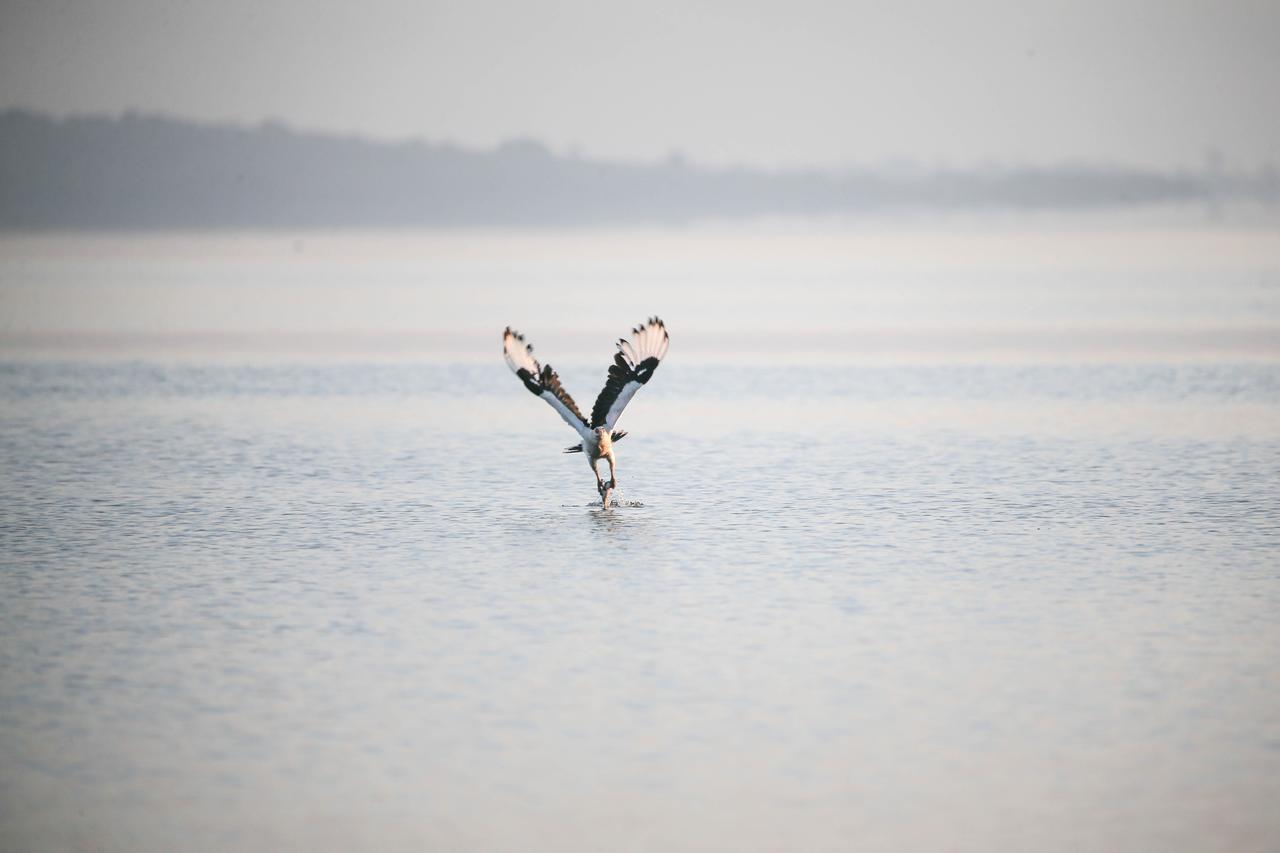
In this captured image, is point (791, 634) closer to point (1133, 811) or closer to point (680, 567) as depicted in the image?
point (680, 567)

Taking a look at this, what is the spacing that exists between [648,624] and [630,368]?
597 cm

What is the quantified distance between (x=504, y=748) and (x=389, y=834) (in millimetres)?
1514

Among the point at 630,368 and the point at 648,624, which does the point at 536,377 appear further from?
the point at 648,624

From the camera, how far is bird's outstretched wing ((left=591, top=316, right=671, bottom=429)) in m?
18.7

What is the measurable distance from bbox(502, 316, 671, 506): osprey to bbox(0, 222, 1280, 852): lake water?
3.65ft

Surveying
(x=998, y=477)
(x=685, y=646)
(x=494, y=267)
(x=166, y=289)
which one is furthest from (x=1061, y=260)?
(x=685, y=646)

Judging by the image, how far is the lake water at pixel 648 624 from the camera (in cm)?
945

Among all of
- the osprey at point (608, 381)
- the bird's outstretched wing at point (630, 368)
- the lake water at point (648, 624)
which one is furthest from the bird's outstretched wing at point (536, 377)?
the lake water at point (648, 624)

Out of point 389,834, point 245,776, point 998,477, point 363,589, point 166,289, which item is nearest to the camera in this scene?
point 389,834

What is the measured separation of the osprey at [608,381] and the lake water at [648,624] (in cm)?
111

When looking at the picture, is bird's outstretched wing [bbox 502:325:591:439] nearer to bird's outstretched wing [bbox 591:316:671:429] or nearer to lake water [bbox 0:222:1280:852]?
bird's outstretched wing [bbox 591:316:671:429]

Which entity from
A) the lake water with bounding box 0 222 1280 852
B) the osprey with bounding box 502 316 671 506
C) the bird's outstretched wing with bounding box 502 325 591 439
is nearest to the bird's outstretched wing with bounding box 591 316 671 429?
the osprey with bounding box 502 316 671 506

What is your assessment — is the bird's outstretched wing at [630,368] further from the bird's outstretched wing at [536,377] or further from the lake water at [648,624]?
the lake water at [648,624]

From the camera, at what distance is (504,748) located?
34.2 ft
